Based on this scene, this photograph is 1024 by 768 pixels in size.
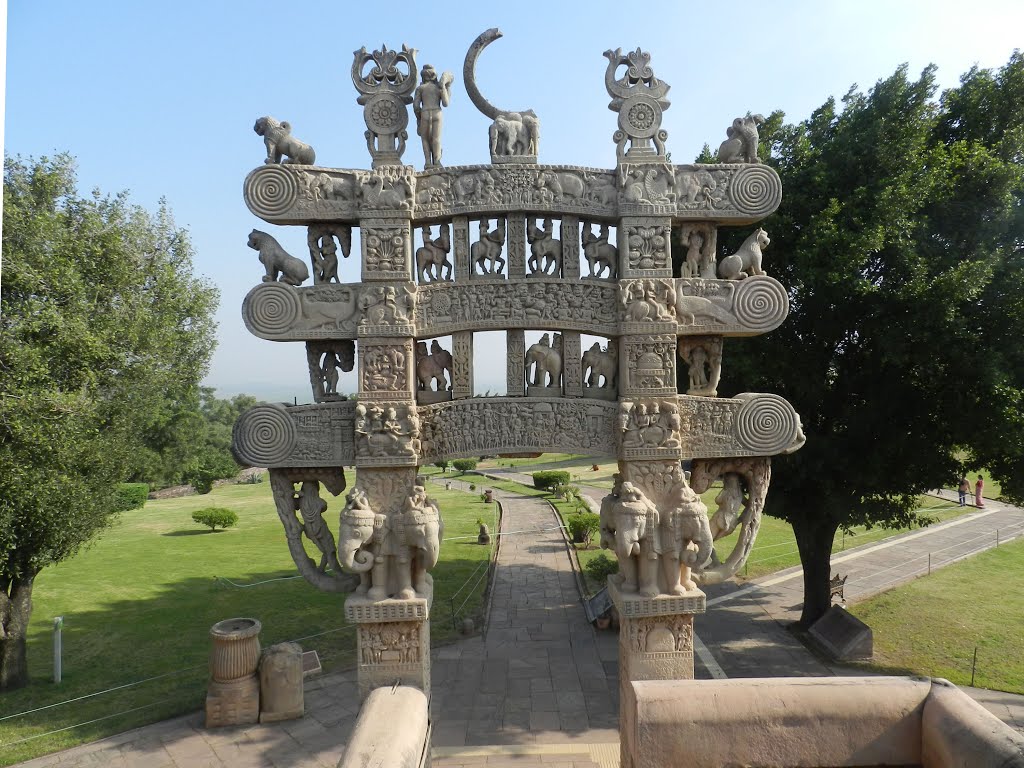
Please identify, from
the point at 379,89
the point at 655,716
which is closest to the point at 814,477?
the point at 655,716

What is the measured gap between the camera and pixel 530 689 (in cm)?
933

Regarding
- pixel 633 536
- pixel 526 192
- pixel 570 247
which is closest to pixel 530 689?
pixel 633 536

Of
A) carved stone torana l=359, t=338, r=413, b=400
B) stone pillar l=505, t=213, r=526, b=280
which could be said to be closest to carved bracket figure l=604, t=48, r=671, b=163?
stone pillar l=505, t=213, r=526, b=280

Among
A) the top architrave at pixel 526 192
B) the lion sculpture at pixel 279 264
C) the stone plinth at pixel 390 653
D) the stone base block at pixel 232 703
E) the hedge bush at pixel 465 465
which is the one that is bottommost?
the stone base block at pixel 232 703

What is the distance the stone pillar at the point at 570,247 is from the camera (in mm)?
7105

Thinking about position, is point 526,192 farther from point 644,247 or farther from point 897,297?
point 897,297

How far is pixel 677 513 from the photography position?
6.59m

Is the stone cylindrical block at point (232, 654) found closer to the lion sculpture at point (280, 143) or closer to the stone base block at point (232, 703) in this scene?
the stone base block at point (232, 703)

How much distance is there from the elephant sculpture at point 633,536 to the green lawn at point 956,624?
234 inches

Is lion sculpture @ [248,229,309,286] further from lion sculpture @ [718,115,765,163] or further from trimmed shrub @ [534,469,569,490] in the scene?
trimmed shrub @ [534,469,569,490]

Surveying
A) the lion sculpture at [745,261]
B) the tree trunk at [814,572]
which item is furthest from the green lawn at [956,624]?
the lion sculpture at [745,261]

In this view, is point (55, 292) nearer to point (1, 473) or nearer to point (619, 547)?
point (1, 473)

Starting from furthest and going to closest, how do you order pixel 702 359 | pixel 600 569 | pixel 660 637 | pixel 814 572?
1. pixel 600 569
2. pixel 814 572
3. pixel 702 359
4. pixel 660 637

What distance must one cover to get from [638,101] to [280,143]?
409 centimetres
